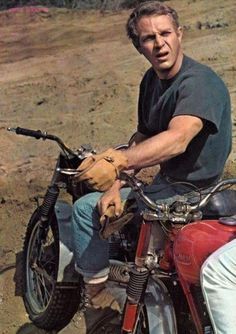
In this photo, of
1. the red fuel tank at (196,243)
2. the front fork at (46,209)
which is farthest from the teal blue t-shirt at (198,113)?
the front fork at (46,209)

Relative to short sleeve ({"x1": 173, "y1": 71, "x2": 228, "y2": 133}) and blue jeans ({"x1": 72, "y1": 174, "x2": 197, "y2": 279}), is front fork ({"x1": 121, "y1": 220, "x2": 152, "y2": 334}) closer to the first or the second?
blue jeans ({"x1": 72, "y1": 174, "x2": 197, "y2": 279})

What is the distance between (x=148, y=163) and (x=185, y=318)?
90 centimetres

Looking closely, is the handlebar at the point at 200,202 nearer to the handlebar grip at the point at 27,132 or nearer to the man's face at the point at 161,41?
the man's face at the point at 161,41

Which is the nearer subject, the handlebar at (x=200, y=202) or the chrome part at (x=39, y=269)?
the handlebar at (x=200, y=202)

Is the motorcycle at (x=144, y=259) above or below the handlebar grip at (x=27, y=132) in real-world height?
below

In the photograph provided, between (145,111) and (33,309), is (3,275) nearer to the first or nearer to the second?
(33,309)

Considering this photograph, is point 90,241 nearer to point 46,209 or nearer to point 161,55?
point 46,209

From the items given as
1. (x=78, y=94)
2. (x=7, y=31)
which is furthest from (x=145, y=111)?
(x=7, y=31)

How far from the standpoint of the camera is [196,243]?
2863 millimetres

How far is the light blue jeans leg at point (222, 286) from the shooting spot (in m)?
2.63

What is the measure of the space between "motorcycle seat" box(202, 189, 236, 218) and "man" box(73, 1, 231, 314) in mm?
158

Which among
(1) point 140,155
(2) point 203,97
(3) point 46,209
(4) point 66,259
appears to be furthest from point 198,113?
(3) point 46,209

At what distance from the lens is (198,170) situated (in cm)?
347

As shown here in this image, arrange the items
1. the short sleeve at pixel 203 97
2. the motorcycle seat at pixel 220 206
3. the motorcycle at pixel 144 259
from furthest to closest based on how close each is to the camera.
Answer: the motorcycle seat at pixel 220 206 → the short sleeve at pixel 203 97 → the motorcycle at pixel 144 259
